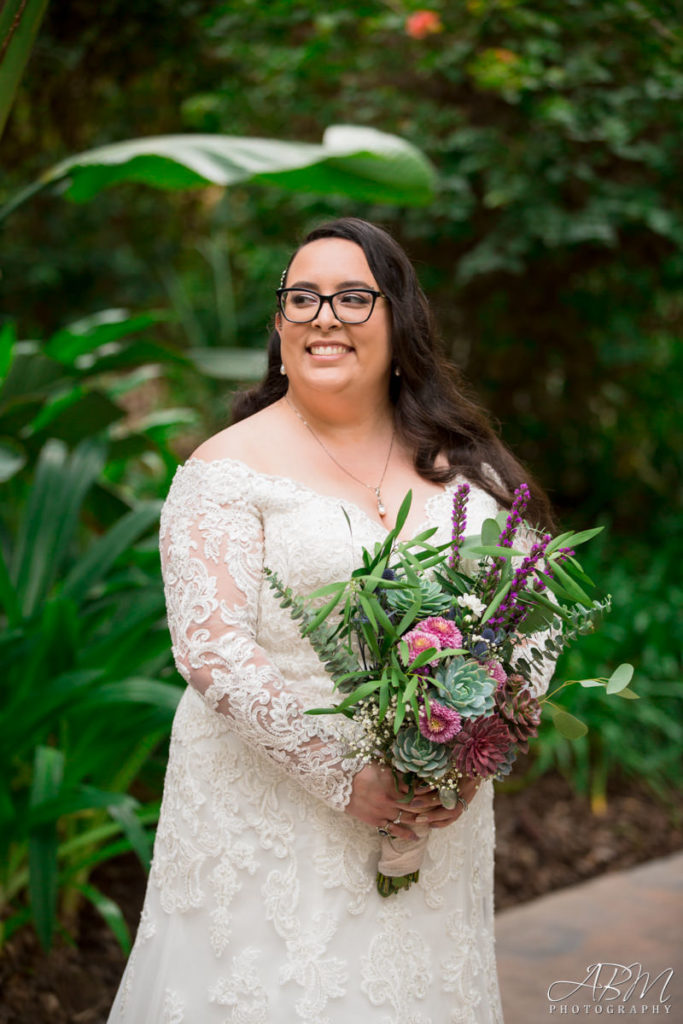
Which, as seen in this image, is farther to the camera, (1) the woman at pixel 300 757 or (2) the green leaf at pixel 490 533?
(1) the woman at pixel 300 757

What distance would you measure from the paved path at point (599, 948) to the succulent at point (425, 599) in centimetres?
188

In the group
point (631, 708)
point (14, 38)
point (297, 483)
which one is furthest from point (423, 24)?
point (631, 708)

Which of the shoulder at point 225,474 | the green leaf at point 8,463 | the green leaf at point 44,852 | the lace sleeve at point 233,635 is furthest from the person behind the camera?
the green leaf at point 8,463

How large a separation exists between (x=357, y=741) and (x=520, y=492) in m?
0.54

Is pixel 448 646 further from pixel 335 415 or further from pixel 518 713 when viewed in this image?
pixel 335 415

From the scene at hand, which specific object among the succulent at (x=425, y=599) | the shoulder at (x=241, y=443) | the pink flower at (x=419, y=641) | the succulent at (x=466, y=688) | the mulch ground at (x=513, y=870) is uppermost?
the shoulder at (x=241, y=443)

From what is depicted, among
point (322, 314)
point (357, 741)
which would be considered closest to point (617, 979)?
point (357, 741)

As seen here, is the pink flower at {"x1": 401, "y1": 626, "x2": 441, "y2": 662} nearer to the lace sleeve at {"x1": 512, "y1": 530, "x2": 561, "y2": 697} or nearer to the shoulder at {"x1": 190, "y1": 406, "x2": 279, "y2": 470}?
the lace sleeve at {"x1": 512, "y1": 530, "x2": 561, "y2": 697}

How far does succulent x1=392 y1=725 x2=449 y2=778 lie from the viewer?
1.67 metres

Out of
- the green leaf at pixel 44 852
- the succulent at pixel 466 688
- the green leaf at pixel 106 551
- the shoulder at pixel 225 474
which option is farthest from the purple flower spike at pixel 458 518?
the green leaf at pixel 106 551

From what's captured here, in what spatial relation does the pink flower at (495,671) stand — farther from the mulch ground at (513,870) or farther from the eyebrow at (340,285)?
the mulch ground at (513,870)

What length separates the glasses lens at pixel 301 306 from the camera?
211cm

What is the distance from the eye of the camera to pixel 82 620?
3.23 metres

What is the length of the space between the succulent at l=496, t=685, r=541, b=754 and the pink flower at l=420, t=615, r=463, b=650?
15 centimetres
